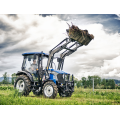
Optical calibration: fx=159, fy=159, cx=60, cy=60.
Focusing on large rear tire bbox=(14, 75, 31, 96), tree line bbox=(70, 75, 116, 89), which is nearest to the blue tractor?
large rear tire bbox=(14, 75, 31, 96)

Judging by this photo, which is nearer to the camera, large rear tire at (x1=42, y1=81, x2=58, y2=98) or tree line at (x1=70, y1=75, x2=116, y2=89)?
large rear tire at (x1=42, y1=81, x2=58, y2=98)

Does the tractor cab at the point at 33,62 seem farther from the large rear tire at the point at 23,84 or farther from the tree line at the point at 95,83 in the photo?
the tree line at the point at 95,83

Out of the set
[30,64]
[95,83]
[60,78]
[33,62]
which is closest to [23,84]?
[30,64]

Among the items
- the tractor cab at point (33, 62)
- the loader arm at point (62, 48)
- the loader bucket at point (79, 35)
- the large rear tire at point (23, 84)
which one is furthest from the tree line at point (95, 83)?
the large rear tire at point (23, 84)

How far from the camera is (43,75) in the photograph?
7809 millimetres

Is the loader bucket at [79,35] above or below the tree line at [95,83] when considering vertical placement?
above

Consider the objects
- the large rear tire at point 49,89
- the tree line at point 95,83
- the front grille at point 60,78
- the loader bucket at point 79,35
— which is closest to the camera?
the large rear tire at point 49,89

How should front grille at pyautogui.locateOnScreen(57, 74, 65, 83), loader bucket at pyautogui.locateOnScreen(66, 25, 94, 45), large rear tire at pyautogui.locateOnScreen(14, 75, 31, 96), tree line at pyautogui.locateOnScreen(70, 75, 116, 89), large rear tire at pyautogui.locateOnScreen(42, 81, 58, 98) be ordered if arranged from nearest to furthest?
large rear tire at pyautogui.locateOnScreen(42, 81, 58, 98) < loader bucket at pyautogui.locateOnScreen(66, 25, 94, 45) < large rear tire at pyautogui.locateOnScreen(14, 75, 31, 96) < front grille at pyautogui.locateOnScreen(57, 74, 65, 83) < tree line at pyautogui.locateOnScreen(70, 75, 116, 89)

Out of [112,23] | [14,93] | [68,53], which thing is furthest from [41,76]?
[112,23]

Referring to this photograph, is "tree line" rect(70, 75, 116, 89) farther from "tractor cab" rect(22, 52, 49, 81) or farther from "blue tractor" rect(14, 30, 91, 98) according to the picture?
"tractor cab" rect(22, 52, 49, 81)

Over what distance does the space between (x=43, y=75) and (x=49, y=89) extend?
0.84 m

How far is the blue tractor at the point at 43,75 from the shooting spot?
7.63 m

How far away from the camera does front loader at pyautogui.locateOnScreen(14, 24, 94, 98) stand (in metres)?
7.63
